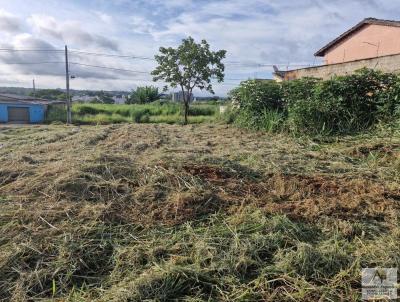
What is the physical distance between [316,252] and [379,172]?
2.15 m

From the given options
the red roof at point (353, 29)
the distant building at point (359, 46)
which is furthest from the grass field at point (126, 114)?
the distant building at point (359, 46)

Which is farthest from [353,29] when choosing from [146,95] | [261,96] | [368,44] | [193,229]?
[146,95]

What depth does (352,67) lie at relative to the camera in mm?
7414

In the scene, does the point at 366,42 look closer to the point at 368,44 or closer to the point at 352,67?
the point at 368,44

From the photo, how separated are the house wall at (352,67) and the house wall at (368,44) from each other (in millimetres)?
5219

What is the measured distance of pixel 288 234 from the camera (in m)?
2.43

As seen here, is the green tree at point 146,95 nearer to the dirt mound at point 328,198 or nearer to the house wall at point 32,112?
the house wall at point 32,112

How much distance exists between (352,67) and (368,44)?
8127mm

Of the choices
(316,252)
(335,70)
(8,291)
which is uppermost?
(335,70)

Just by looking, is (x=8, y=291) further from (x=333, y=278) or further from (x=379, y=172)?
(x=379, y=172)

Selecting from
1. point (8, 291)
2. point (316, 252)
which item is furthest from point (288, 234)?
point (8, 291)

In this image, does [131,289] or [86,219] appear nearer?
[131,289]

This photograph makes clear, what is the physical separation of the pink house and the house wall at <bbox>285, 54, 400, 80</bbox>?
14.7 feet

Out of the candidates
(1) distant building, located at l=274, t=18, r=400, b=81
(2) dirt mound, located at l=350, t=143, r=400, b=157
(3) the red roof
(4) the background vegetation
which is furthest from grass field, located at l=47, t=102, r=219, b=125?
(2) dirt mound, located at l=350, t=143, r=400, b=157
